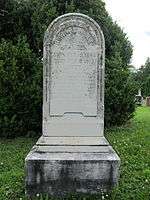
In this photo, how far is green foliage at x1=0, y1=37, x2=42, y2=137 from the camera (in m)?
11.8

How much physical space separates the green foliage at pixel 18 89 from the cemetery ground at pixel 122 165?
1.59 feet

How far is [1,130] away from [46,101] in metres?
4.94

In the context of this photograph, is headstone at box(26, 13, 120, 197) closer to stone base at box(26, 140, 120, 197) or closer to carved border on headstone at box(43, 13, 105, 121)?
carved border on headstone at box(43, 13, 105, 121)

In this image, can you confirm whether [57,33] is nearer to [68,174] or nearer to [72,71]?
[72,71]

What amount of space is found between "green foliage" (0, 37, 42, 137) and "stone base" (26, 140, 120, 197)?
4.89 metres

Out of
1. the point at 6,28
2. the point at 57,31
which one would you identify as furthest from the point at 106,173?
the point at 6,28

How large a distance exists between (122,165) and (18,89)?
4020mm

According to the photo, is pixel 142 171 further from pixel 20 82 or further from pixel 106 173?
pixel 20 82

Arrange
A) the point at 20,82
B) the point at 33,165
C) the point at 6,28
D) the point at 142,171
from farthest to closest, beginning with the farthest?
the point at 6,28 < the point at 20,82 < the point at 142,171 < the point at 33,165

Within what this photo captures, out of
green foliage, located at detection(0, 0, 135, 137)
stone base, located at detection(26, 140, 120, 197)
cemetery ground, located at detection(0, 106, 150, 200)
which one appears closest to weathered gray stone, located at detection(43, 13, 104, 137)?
stone base, located at detection(26, 140, 120, 197)

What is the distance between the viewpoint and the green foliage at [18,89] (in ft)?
38.8

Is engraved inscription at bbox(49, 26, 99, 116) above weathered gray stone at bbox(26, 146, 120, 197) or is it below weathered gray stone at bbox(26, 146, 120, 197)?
above

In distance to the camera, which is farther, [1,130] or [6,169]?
[1,130]

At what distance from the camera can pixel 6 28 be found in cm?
1423
